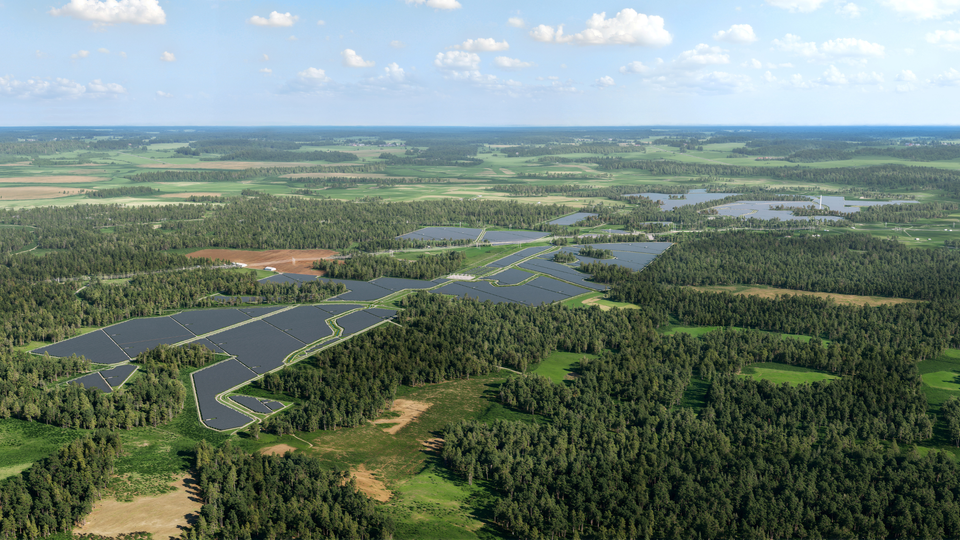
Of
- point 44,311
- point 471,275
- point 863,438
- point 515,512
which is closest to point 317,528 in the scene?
point 515,512

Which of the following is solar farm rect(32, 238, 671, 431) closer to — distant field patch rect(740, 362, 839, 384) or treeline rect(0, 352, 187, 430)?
treeline rect(0, 352, 187, 430)

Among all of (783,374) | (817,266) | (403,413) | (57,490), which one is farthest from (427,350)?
(817,266)

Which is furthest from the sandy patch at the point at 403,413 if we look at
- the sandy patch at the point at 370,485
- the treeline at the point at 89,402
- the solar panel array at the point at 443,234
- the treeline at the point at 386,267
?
the solar panel array at the point at 443,234

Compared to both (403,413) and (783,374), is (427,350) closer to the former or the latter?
(403,413)

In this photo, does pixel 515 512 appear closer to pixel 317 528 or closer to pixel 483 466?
pixel 483 466

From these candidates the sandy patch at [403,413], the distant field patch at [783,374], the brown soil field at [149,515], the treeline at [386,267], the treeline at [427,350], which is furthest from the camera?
the treeline at [386,267]

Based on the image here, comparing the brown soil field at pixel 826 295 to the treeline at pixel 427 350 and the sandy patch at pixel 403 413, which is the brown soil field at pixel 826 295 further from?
the sandy patch at pixel 403 413
